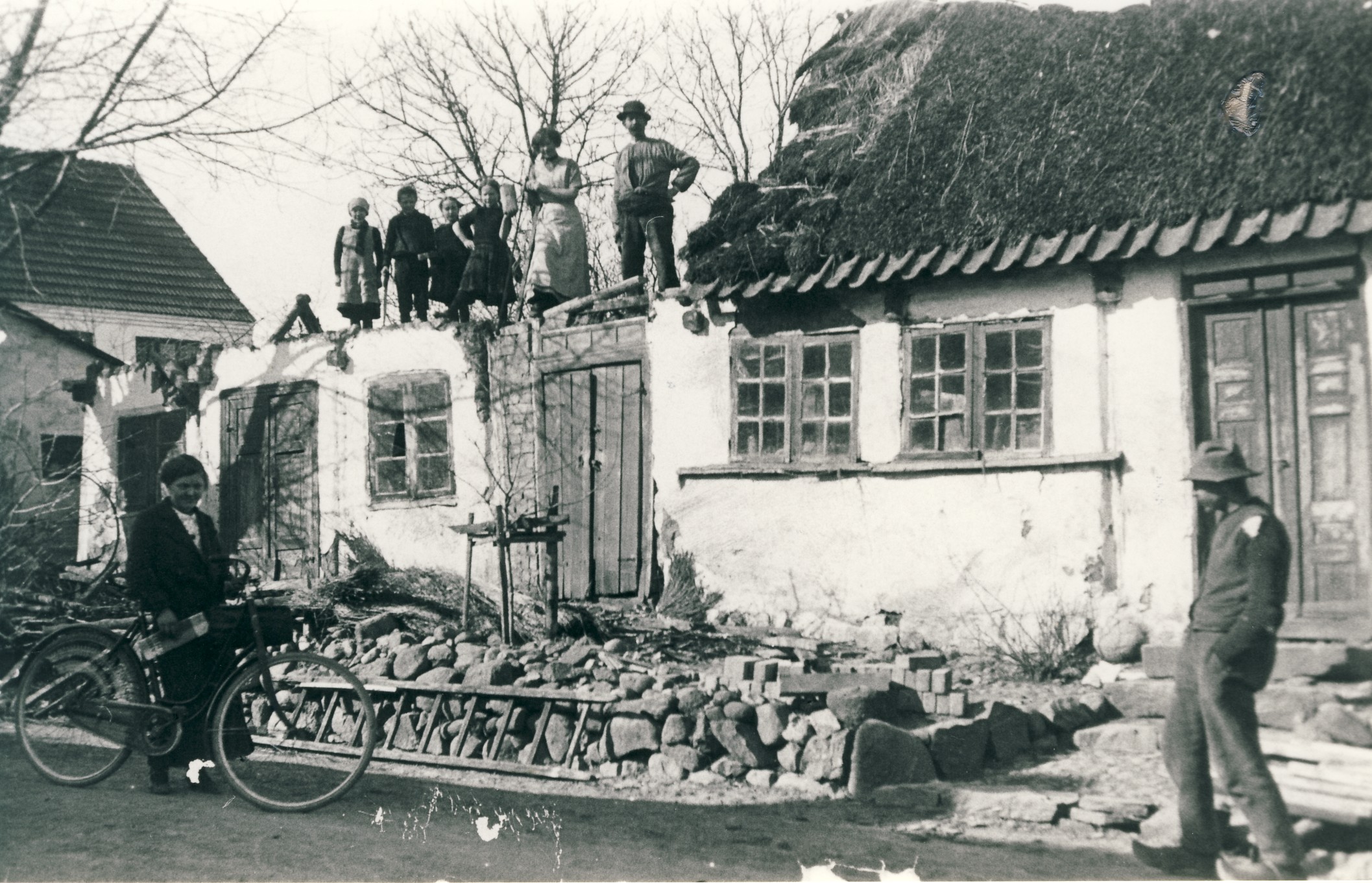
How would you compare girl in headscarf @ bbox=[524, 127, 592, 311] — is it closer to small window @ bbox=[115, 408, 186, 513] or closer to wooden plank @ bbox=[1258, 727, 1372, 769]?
small window @ bbox=[115, 408, 186, 513]

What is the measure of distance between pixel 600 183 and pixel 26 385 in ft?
27.3

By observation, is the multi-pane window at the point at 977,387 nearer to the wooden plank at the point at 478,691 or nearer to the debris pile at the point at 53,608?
the wooden plank at the point at 478,691

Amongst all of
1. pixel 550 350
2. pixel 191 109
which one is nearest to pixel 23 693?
pixel 191 109

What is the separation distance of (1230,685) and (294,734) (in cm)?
470

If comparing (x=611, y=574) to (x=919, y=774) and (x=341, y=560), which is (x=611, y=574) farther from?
(x=919, y=774)

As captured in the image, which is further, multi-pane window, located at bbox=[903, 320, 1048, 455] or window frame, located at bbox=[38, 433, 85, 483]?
window frame, located at bbox=[38, 433, 85, 483]

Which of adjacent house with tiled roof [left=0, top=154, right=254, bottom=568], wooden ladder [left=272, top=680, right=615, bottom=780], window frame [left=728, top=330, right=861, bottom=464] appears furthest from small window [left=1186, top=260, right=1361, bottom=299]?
adjacent house with tiled roof [left=0, top=154, right=254, bottom=568]

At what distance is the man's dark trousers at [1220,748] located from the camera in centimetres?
428

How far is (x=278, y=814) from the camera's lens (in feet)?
17.6

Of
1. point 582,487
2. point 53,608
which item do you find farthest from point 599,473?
point 53,608

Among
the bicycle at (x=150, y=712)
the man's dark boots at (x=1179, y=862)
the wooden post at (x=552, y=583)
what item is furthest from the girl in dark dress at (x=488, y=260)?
the man's dark boots at (x=1179, y=862)

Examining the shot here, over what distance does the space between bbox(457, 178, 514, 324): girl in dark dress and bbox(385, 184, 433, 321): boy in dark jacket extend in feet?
1.54

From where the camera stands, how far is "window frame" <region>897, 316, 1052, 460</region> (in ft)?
25.7

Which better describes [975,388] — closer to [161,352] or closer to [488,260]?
[488,260]
